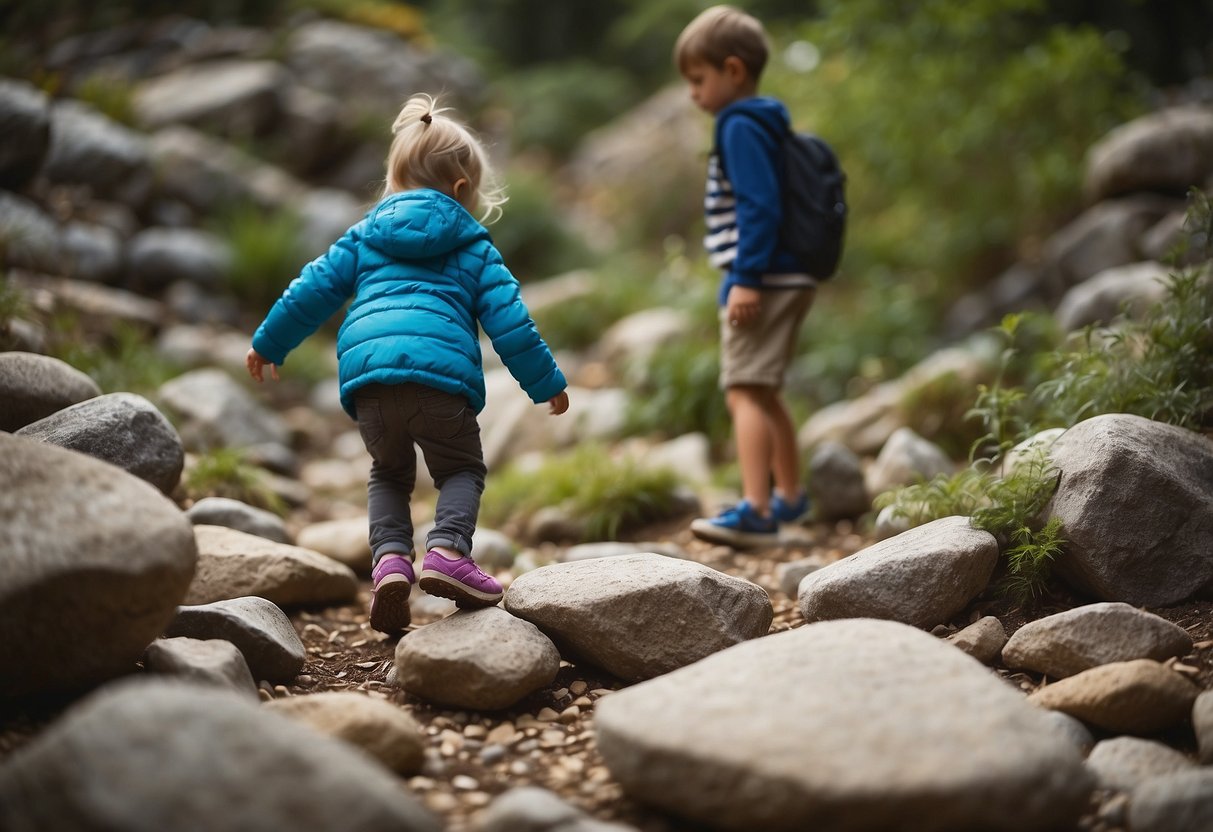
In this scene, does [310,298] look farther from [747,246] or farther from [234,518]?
[747,246]

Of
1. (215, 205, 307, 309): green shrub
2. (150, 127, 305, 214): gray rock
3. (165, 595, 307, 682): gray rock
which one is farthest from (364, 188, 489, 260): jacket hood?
(150, 127, 305, 214): gray rock

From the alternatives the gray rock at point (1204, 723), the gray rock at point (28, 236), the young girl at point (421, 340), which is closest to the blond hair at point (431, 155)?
the young girl at point (421, 340)

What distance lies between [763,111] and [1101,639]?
2144 millimetres

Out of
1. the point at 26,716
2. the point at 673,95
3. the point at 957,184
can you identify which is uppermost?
the point at 673,95

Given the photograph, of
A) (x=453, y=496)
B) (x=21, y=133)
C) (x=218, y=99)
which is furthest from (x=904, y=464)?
(x=218, y=99)

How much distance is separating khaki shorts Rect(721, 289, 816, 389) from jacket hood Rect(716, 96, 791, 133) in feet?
2.02

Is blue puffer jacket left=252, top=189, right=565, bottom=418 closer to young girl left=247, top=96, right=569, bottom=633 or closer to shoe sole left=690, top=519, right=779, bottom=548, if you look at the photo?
young girl left=247, top=96, right=569, bottom=633

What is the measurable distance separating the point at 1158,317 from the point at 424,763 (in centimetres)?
277

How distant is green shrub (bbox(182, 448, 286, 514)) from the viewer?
3.65 meters

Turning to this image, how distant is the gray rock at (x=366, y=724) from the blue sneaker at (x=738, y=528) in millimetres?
1796

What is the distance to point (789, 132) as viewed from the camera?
11.7ft

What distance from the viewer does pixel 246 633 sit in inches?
94.1

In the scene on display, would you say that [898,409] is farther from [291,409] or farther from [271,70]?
[271,70]

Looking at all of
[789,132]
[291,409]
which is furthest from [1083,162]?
[291,409]
